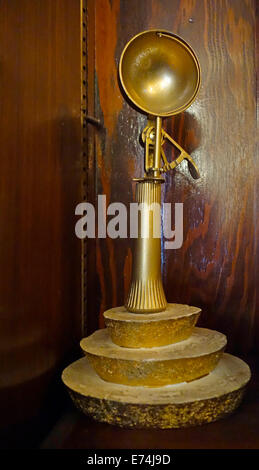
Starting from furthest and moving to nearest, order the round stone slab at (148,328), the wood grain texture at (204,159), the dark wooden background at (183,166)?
1. the wood grain texture at (204,159)
2. the dark wooden background at (183,166)
3. the round stone slab at (148,328)

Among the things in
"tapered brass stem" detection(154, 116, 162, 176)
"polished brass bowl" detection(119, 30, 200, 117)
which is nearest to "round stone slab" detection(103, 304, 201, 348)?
"tapered brass stem" detection(154, 116, 162, 176)

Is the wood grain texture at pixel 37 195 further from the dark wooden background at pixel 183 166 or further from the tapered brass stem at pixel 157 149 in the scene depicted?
the tapered brass stem at pixel 157 149

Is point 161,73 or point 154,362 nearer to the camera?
point 154,362

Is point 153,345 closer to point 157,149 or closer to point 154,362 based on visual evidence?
point 154,362

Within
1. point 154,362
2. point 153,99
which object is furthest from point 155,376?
point 153,99

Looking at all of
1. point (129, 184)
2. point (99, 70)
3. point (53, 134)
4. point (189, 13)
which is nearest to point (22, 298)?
point (53, 134)

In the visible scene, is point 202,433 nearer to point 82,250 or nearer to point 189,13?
point 82,250

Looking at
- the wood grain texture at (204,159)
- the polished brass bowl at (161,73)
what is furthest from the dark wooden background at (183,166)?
the polished brass bowl at (161,73)

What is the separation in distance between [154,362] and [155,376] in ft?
0.09

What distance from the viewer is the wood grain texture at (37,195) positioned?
2.08ft

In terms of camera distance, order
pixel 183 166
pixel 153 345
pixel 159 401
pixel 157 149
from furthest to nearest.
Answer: pixel 183 166, pixel 157 149, pixel 153 345, pixel 159 401

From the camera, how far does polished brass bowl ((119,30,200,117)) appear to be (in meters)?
0.88

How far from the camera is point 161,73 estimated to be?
2.96 feet

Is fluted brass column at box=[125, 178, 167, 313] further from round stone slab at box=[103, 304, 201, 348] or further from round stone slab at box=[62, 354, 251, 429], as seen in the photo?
round stone slab at box=[62, 354, 251, 429]
